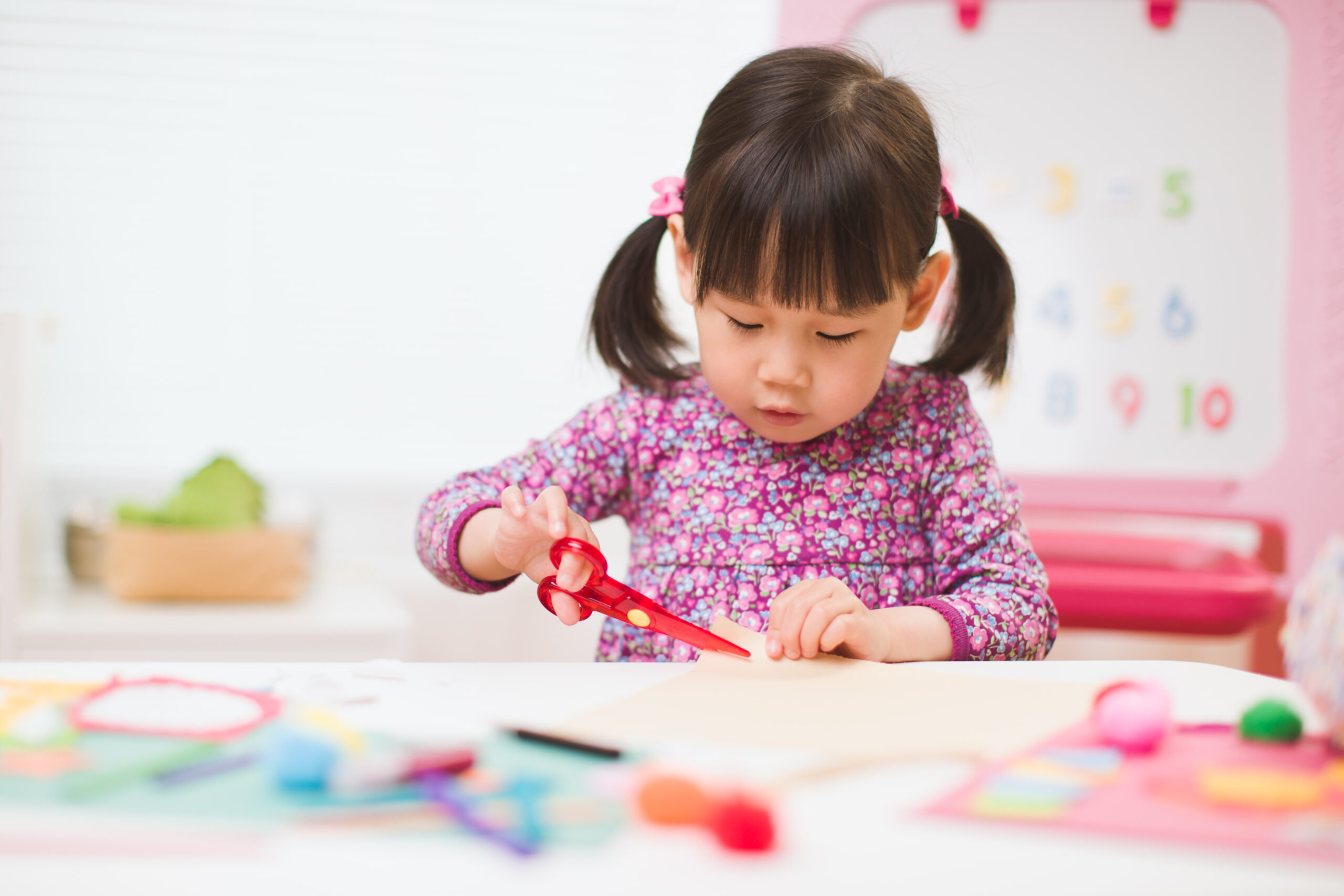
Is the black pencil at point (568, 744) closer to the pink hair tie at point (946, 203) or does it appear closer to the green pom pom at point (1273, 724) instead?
the green pom pom at point (1273, 724)

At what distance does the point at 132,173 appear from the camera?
1597 millimetres

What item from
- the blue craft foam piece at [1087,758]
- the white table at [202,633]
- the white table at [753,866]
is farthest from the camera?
the white table at [202,633]

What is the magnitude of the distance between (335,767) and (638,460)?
51 cm

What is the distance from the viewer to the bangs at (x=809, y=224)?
0.67m

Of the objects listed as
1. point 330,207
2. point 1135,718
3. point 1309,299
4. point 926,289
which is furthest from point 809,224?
point 330,207

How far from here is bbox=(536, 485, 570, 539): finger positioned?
0.61 meters

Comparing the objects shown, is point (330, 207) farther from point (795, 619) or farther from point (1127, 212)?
point (795, 619)

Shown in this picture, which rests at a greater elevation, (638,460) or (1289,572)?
(638,460)

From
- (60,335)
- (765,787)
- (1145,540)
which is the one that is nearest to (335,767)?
→ (765,787)

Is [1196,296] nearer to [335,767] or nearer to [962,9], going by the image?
[962,9]

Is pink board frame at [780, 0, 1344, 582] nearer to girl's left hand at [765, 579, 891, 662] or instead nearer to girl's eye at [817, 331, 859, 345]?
girl's eye at [817, 331, 859, 345]

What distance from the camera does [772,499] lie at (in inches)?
31.9

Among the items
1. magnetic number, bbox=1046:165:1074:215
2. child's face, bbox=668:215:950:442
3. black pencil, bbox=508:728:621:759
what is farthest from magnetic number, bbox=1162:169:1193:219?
black pencil, bbox=508:728:621:759

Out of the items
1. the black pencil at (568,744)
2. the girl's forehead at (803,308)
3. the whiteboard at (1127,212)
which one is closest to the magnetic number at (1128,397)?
the whiteboard at (1127,212)
